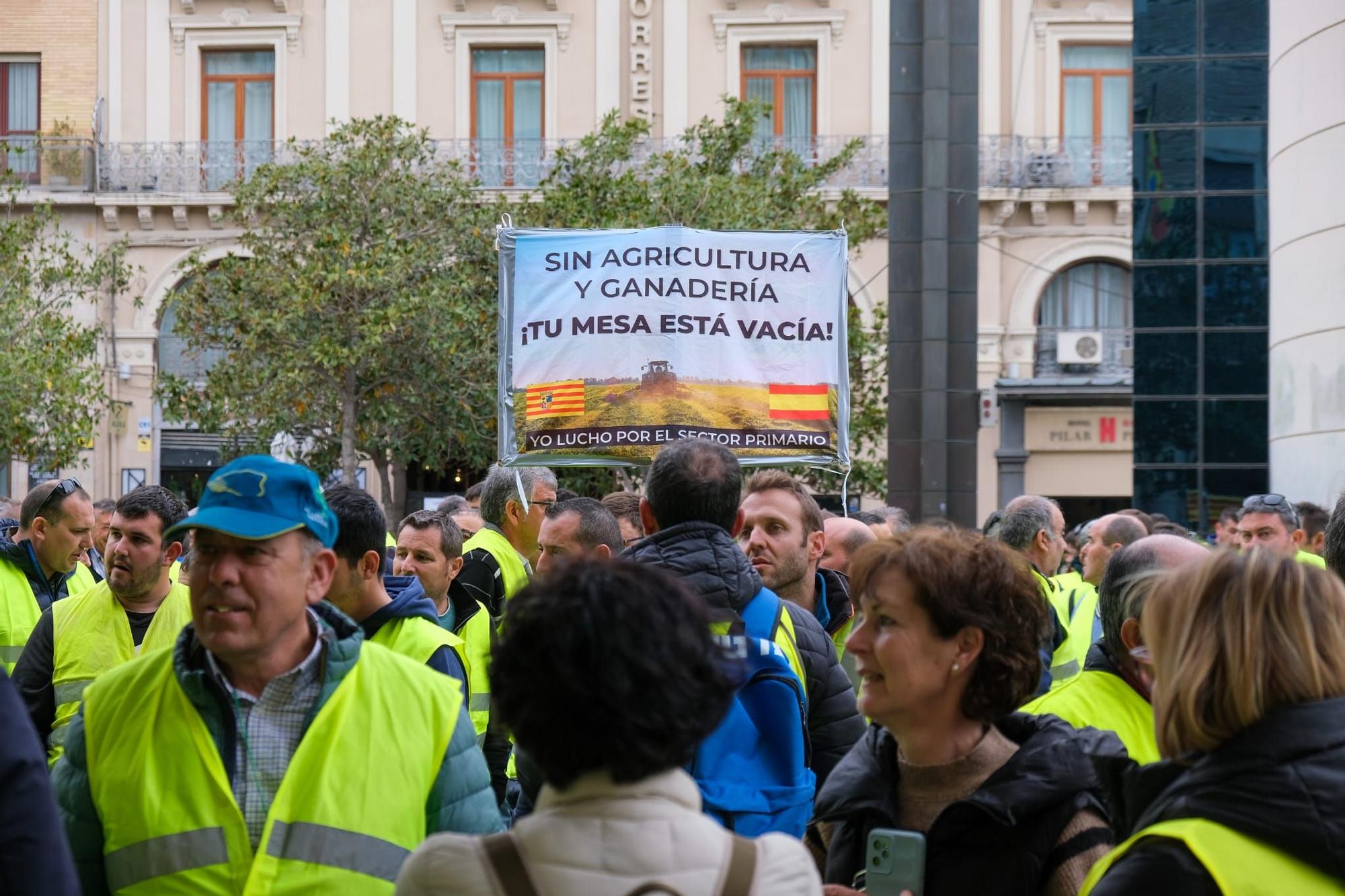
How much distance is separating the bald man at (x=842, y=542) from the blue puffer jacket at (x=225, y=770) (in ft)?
13.5

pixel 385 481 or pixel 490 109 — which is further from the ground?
pixel 490 109

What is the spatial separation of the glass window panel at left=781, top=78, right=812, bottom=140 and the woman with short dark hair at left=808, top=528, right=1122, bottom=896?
28.0 meters

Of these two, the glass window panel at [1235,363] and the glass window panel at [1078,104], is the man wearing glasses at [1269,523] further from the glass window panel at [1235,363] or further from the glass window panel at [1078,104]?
the glass window panel at [1078,104]

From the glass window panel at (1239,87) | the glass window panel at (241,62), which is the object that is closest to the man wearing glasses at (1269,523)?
the glass window panel at (1239,87)

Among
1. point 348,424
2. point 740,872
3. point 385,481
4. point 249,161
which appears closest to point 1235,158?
point 348,424

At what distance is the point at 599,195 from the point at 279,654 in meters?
20.2

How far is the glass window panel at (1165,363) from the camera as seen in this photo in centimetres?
1689

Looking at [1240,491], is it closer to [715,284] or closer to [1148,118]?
[1148,118]

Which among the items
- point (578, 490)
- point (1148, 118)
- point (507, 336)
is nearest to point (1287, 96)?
point (1148, 118)

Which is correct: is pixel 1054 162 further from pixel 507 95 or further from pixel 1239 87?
pixel 1239 87

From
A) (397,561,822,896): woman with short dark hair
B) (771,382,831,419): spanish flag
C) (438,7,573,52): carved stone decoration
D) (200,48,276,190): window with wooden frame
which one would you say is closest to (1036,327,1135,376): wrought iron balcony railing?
(438,7,573,52): carved stone decoration

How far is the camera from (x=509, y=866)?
90.1 inches

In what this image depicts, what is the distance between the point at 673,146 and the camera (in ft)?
97.4

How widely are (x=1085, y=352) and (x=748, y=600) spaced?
2721cm
